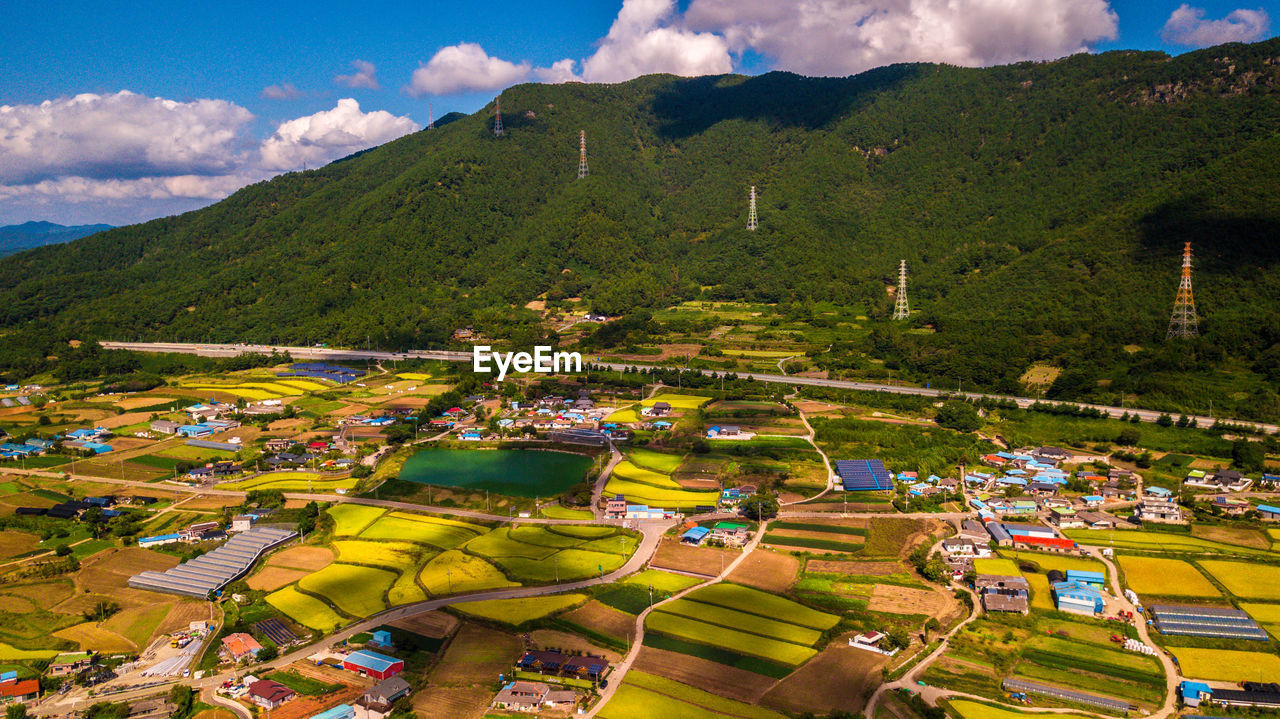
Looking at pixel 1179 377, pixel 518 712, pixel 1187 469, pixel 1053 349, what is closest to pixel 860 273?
pixel 1053 349

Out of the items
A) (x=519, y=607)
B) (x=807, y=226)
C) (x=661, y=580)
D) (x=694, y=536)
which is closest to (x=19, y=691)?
(x=519, y=607)

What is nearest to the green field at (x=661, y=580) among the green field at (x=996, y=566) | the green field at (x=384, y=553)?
the green field at (x=384, y=553)

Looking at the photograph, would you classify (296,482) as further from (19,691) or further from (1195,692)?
(1195,692)

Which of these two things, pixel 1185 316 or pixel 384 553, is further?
pixel 1185 316

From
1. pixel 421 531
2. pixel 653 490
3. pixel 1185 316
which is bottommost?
pixel 421 531

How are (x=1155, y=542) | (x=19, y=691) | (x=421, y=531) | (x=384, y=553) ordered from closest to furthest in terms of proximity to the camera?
(x=19, y=691)
(x=1155, y=542)
(x=384, y=553)
(x=421, y=531)

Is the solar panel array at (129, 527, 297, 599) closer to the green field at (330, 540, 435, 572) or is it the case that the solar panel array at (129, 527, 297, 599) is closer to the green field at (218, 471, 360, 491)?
the green field at (330, 540, 435, 572)

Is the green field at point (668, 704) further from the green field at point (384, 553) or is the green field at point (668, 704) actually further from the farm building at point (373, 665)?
Result: the green field at point (384, 553)
